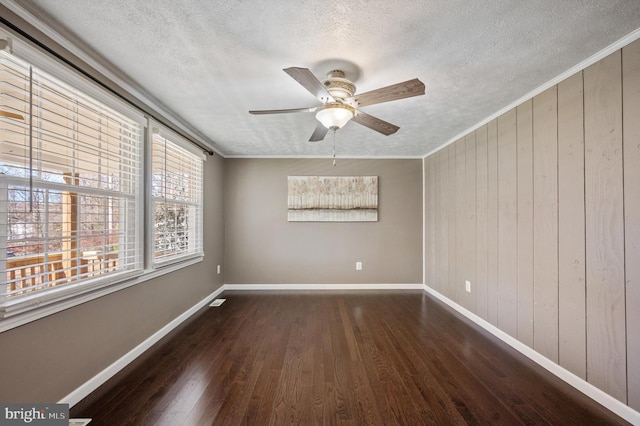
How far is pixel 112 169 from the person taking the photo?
2104 millimetres

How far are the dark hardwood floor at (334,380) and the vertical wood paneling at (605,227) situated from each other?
32cm

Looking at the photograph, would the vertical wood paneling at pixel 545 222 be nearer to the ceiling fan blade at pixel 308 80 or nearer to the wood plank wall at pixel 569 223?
the wood plank wall at pixel 569 223

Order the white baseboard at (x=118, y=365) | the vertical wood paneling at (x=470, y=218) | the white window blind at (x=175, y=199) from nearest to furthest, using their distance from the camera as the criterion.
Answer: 1. the white baseboard at (x=118, y=365)
2. the white window blind at (x=175, y=199)
3. the vertical wood paneling at (x=470, y=218)

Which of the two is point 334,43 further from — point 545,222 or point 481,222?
point 481,222

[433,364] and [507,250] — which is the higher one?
[507,250]

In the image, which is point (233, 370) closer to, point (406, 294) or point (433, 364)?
point (433, 364)

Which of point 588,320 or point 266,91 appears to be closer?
point 588,320

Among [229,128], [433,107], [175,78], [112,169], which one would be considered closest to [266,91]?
[175,78]

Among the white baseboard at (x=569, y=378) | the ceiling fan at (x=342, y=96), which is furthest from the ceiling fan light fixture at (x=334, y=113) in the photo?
the white baseboard at (x=569, y=378)

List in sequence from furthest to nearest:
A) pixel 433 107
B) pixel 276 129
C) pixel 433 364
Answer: pixel 276 129, pixel 433 107, pixel 433 364

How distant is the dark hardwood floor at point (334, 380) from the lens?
165 cm

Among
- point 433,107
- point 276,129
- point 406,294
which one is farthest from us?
point 406,294

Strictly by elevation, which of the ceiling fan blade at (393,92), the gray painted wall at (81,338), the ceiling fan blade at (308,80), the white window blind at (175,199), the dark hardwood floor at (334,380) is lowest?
the dark hardwood floor at (334,380)

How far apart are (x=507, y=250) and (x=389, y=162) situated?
246 centimetres
